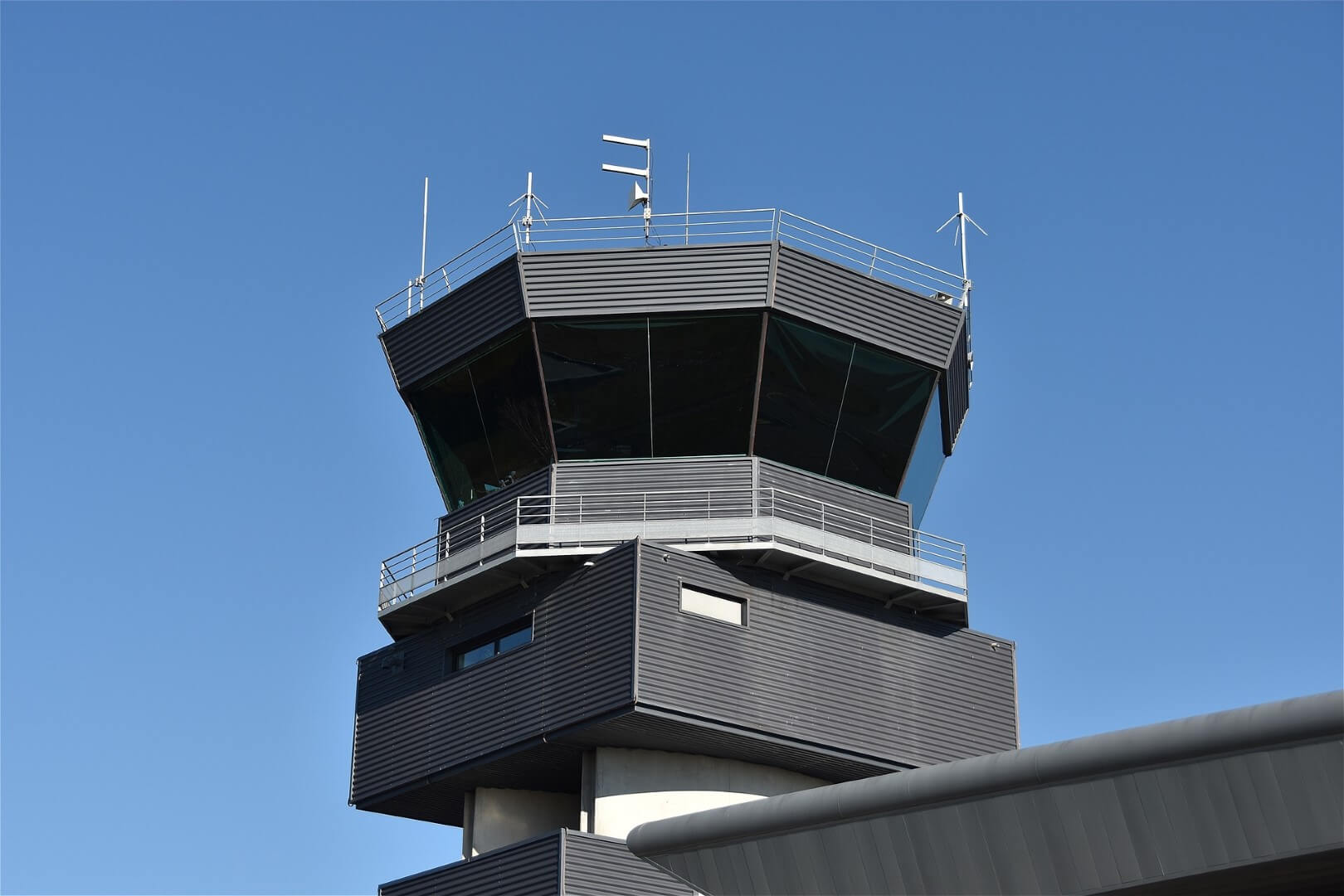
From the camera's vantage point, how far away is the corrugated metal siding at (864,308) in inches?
1337

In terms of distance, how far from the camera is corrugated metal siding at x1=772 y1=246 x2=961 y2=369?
3397cm

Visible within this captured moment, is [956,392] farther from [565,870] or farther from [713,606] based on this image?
[565,870]

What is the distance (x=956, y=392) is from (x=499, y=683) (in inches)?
457

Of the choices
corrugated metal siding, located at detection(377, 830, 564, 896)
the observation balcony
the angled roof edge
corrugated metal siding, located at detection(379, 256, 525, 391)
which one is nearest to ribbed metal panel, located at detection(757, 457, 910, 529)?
the observation balcony

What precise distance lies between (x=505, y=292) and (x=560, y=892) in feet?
37.9

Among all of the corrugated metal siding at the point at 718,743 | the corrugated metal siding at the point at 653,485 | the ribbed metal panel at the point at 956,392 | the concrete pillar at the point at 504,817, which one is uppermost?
the ribbed metal panel at the point at 956,392

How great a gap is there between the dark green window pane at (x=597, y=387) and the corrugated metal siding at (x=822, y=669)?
302 cm

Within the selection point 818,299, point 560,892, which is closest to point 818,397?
point 818,299

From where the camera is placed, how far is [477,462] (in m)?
35.9

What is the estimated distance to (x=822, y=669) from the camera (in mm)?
33156

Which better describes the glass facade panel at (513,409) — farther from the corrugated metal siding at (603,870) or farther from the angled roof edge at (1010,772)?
the angled roof edge at (1010,772)

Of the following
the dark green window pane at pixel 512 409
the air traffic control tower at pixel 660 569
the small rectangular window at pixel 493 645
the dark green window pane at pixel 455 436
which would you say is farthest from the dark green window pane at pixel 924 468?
the dark green window pane at pixel 455 436

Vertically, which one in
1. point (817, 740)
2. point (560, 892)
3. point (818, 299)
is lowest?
point (560, 892)
